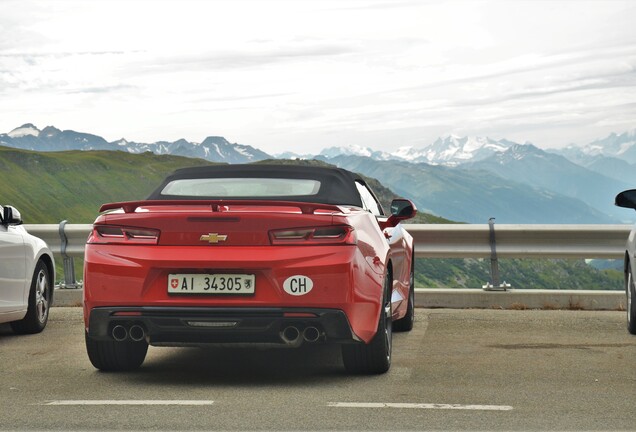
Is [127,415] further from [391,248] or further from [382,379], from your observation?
[391,248]

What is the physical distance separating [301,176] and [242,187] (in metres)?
0.47

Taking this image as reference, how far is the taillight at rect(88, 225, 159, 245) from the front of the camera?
21.9 feet

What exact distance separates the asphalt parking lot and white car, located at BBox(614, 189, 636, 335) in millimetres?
204

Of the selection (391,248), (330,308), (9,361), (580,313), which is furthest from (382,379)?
(580,313)

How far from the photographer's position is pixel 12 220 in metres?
9.46

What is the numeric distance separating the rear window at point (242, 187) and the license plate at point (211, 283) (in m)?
1.16

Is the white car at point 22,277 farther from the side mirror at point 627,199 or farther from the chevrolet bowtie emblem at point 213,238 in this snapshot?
the side mirror at point 627,199

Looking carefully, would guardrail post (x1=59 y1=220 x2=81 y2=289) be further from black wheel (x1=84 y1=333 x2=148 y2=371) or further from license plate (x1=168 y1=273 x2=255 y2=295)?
license plate (x1=168 y1=273 x2=255 y2=295)

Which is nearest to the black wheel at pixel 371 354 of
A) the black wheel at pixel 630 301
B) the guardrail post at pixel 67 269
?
the black wheel at pixel 630 301

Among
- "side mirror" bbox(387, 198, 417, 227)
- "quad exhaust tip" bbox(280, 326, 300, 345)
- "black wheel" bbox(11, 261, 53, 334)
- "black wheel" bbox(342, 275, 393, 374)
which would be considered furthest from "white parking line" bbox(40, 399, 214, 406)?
"black wheel" bbox(11, 261, 53, 334)

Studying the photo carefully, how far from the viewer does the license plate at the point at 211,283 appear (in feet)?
21.3

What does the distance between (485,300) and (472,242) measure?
787mm

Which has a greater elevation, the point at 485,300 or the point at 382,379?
the point at 382,379

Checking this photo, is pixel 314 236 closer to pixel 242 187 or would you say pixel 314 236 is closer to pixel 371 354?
pixel 371 354
